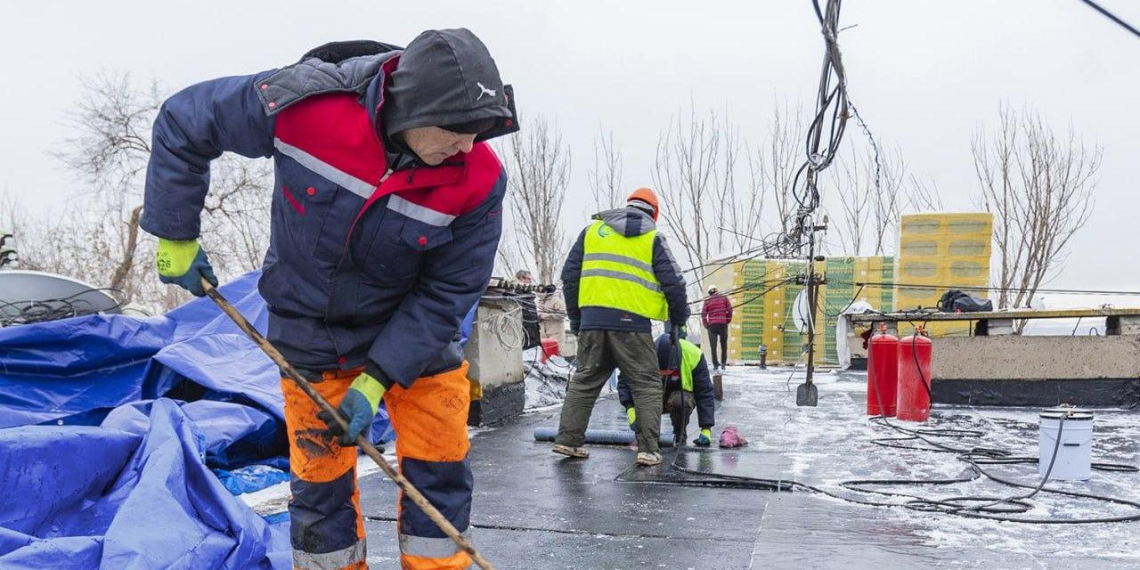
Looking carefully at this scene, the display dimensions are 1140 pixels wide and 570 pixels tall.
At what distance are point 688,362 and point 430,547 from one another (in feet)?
12.9

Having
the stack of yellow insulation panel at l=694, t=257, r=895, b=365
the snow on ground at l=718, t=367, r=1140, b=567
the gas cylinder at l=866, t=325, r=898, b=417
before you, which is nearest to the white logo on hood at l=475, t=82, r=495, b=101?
the snow on ground at l=718, t=367, r=1140, b=567

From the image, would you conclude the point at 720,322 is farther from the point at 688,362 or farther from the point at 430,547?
the point at 430,547

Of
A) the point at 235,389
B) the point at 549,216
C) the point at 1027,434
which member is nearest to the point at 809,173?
the point at 1027,434

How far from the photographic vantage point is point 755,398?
985 cm

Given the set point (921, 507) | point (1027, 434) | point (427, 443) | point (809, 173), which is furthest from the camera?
point (809, 173)

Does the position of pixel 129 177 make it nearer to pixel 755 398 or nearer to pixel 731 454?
pixel 755 398

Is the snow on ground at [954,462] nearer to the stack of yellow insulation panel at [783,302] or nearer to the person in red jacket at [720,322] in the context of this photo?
the person in red jacket at [720,322]

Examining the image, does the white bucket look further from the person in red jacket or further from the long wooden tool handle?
the person in red jacket

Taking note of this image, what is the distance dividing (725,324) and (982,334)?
6.85m

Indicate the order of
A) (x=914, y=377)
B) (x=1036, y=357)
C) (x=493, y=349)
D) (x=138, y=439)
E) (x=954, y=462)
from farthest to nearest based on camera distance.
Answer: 1. (x=1036, y=357)
2. (x=914, y=377)
3. (x=493, y=349)
4. (x=954, y=462)
5. (x=138, y=439)

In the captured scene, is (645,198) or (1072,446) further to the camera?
(645,198)

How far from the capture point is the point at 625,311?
5.39m

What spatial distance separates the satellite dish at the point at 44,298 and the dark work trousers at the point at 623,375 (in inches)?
127

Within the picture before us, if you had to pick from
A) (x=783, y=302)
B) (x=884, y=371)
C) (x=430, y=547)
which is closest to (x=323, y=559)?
(x=430, y=547)
